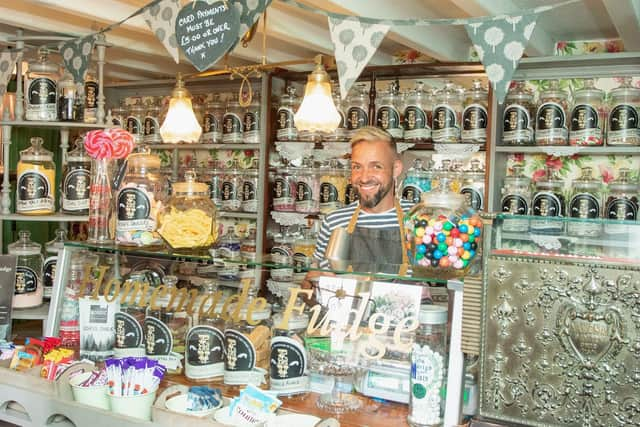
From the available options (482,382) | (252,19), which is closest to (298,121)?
(252,19)

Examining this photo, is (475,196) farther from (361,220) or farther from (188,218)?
(188,218)

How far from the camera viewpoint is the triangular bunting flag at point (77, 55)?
117 inches

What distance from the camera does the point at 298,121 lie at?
325 cm

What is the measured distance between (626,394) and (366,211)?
188cm

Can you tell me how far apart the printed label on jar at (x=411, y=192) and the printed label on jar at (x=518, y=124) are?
2.17 feet

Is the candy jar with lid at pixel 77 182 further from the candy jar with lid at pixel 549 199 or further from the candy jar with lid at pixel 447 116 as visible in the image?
the candy jar with lid at pixel 549 199

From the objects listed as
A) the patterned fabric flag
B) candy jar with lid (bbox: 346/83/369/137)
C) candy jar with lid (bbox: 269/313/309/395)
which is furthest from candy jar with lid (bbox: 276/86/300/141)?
candy jar with lid (bbox: 269/313/309/395)

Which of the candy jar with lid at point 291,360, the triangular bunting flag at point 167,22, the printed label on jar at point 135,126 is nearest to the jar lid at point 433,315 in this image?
the candy jar with lid at point 291,360

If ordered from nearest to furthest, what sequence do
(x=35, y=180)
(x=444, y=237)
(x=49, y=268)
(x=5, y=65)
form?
(x=444, y=237), (x=35, y=180), (x=49, y=268), (x=5, y=65)

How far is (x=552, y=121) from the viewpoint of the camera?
395 cm

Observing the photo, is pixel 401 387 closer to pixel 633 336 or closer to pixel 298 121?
pixel 633 336

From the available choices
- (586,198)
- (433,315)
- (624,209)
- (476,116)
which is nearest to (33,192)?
(433,315)

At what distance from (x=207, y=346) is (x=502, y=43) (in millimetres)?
1410

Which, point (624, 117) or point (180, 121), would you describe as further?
point (624, 117)
